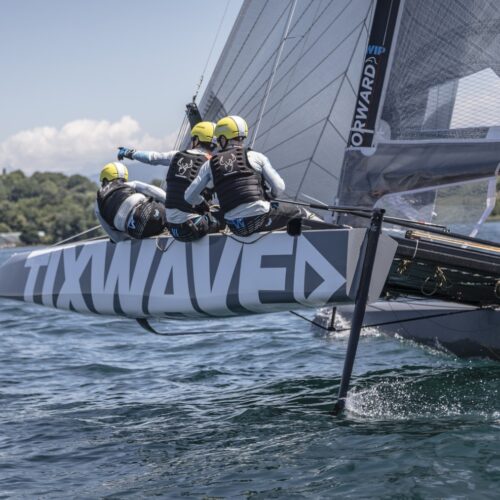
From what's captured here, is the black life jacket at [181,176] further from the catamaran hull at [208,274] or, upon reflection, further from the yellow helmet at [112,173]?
the yellow helmet at [112,173]

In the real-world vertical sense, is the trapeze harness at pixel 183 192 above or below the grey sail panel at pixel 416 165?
below

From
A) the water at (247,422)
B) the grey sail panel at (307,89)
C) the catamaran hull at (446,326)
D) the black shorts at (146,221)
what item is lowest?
the water at (247,422)

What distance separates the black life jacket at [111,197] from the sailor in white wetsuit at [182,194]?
2.55 ft

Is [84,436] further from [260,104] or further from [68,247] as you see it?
[260,104]

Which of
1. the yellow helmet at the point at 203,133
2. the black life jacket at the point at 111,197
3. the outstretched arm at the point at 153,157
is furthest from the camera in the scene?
the black life jacket at the point at 111,197

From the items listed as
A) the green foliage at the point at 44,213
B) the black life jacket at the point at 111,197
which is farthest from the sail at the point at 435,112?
the green foliage at the point at 44,213

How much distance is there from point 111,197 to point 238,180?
5.44ft

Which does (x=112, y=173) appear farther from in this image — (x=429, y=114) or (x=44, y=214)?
(x=44, y=214)

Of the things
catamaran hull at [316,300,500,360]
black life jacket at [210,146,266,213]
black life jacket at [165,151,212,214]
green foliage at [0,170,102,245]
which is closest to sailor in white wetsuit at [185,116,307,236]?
black life jacket at [210,146,266,213]

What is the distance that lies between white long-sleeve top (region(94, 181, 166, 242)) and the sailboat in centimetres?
12

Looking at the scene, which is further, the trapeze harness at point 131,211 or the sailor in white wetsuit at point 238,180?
the trapeze harness at point 131,211

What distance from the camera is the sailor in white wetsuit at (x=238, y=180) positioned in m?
5.64

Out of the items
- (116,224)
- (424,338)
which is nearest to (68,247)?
(116,224)

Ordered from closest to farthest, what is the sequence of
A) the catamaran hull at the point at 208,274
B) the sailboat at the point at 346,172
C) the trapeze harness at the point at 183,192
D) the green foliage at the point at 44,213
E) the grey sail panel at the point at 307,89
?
1. the catamaran hull at the point at 208,274
2. the sailboat at the point at 346,172
3. the trapeze harness at the point at 183,192
4. the grey sail panel at the point at 307,89
5. the green foliage at the point at 44,213
